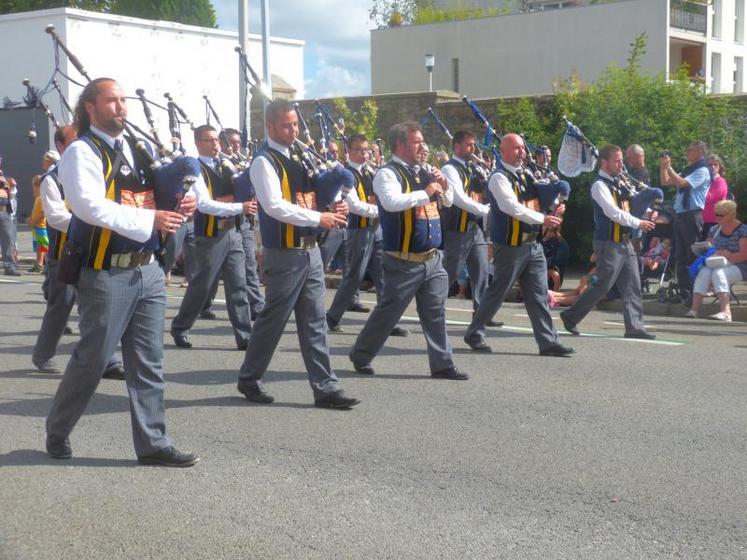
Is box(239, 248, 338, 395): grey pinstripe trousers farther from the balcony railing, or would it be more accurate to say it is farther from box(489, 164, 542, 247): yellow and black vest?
the balcony railing

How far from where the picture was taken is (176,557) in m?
4.98

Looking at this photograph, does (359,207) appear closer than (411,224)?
No

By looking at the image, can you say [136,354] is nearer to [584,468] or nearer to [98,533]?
[98,533]

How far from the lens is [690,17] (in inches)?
1532

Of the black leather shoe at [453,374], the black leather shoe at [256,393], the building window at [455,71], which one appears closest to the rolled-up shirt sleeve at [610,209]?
the black leather shoe at [453,374]

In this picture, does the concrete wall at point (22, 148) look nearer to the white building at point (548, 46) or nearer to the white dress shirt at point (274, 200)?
the white building at point (548, 46)

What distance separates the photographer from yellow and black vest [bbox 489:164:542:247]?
1009 cm

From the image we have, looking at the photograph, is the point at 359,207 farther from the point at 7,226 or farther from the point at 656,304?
the point at 7,226

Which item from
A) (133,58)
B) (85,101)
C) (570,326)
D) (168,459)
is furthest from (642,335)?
(133,58)

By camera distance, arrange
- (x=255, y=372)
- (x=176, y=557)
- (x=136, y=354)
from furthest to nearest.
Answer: (x=255, y=372) → (x=136, y=354) → (x=176, y=557)

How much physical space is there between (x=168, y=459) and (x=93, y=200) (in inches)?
57.9

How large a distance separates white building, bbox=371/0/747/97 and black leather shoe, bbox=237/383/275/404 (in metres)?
28.0

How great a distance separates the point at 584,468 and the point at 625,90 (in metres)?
11.6

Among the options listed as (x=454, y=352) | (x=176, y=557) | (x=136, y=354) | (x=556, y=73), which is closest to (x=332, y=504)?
(x=176, y=557)
